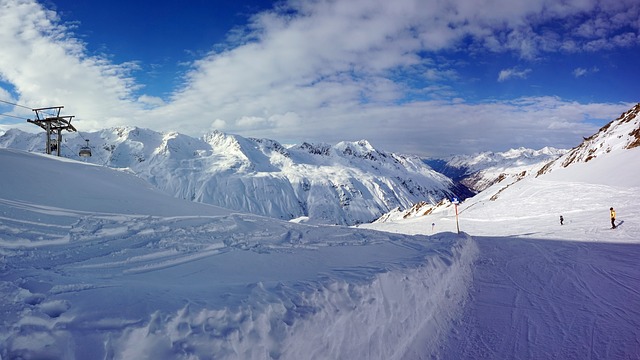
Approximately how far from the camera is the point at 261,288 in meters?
6.36

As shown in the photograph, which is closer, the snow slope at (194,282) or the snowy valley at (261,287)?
the snow slope at (194,282)

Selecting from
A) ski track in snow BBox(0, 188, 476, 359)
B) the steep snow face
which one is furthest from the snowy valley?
the steep snow face

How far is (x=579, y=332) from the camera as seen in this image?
7.81 m

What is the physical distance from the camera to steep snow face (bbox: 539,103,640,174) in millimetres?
46909

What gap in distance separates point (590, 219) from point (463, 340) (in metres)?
23.3

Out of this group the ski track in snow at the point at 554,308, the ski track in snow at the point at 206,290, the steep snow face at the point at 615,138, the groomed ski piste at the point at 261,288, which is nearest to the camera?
the ski track in snow at the point at 206,290

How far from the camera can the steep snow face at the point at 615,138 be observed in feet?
154

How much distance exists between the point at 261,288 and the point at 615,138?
64.2m

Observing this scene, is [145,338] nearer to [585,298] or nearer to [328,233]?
[328,233]

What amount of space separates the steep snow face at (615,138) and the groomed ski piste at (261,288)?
41.8 meters

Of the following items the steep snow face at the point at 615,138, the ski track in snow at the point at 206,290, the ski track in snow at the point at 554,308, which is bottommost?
the ski track in snow at the point at 554,308

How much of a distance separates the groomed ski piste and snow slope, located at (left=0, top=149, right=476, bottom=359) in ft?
0.09

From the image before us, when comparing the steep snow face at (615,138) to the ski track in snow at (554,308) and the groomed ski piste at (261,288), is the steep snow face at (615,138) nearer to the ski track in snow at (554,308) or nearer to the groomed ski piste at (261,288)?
the groomed ski piste at (261,288)

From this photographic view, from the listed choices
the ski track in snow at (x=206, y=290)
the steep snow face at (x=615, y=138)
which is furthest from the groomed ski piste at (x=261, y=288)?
the steep snow face at (x=615, y=138)
